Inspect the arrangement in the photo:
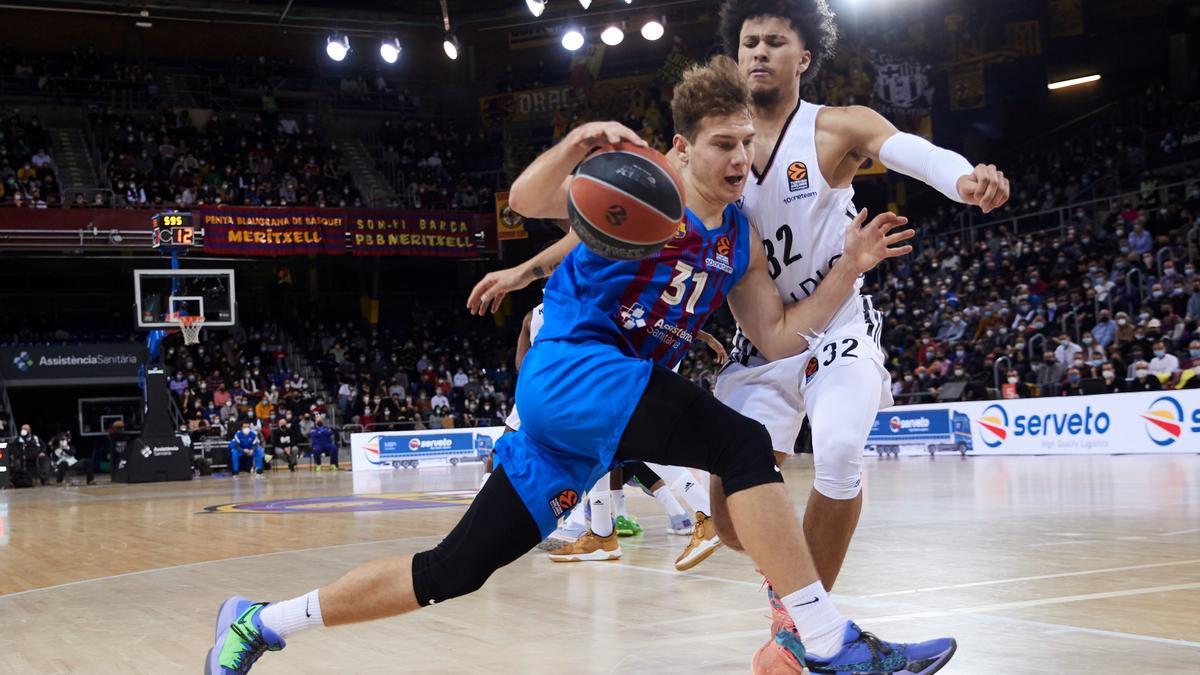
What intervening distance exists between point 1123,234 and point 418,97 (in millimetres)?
23672

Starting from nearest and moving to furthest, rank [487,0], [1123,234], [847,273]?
[847,273]
[1123,234]
[487,0]

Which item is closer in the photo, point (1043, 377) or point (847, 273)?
point (847, 273)

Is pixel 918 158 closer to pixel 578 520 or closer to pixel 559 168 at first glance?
pixel 559 168

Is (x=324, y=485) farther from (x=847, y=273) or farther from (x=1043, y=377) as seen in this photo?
(x=847, y=273)

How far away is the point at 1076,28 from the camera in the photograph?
1123 inches

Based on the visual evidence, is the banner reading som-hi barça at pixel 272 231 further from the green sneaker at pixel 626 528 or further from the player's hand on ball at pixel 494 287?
the player's hand on ball at pixel 494 287

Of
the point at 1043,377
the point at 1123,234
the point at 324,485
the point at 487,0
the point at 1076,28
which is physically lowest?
the point at 324,485

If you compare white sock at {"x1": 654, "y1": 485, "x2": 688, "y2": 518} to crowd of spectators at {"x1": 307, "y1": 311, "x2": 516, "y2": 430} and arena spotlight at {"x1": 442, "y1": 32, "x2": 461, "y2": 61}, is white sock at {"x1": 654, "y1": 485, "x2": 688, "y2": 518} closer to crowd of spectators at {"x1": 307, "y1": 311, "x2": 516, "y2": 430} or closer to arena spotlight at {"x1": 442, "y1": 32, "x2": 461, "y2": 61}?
arena spotlight at {"x1": 442, "y1": 32, "x2": 461, "y2": 61}

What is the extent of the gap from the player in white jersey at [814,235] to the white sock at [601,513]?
3040mm

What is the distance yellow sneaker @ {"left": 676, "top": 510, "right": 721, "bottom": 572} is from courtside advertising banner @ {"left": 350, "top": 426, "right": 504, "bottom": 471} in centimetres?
1835

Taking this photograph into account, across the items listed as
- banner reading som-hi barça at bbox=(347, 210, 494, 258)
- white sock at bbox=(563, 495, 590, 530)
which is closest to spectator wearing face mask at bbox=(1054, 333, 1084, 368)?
white sock at bbox=(563, 495, 590, 530)

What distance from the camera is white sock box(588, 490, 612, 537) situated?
7355 mm

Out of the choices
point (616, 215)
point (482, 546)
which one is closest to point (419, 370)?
point (482, 546)

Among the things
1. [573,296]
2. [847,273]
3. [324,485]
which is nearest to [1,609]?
[573,296]
